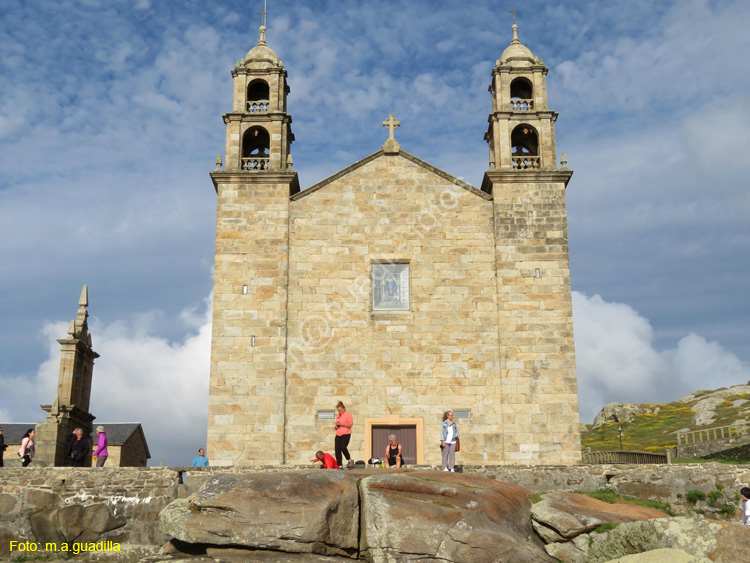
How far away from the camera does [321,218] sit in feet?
84.2

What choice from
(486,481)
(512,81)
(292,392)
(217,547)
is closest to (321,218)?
(292,392)

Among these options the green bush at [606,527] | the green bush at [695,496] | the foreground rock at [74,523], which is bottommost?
the foreground rock at [74,523]

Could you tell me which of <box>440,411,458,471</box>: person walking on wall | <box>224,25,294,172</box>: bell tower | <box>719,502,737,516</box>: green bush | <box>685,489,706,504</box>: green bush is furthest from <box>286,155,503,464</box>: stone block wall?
<box>719,502,737,516</box>: green bush

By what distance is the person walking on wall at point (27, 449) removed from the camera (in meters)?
21.0

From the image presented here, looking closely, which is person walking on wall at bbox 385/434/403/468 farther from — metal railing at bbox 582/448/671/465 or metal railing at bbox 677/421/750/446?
metal railing at bbox 677/421/750/446

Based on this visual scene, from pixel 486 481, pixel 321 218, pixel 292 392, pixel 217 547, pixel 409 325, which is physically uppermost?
pixel 321 218

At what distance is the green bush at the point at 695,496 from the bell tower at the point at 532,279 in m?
5.13

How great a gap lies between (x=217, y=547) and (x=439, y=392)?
11.4 meters

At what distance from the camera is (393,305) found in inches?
976

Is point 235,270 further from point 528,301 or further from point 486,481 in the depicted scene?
point 486,481

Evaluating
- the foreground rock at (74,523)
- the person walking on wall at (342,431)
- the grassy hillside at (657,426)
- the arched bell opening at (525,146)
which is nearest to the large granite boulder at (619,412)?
the grassy hillside at (657,426)

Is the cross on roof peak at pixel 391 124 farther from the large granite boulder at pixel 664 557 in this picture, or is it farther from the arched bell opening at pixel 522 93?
the large granite boulder at pixel 664 557

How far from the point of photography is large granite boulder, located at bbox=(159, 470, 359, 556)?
1362 centimetres

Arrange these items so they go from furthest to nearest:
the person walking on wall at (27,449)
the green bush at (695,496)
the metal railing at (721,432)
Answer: the metal railing at (721,432), the person walking on wall at (27,449), the green bush at (695,496)
